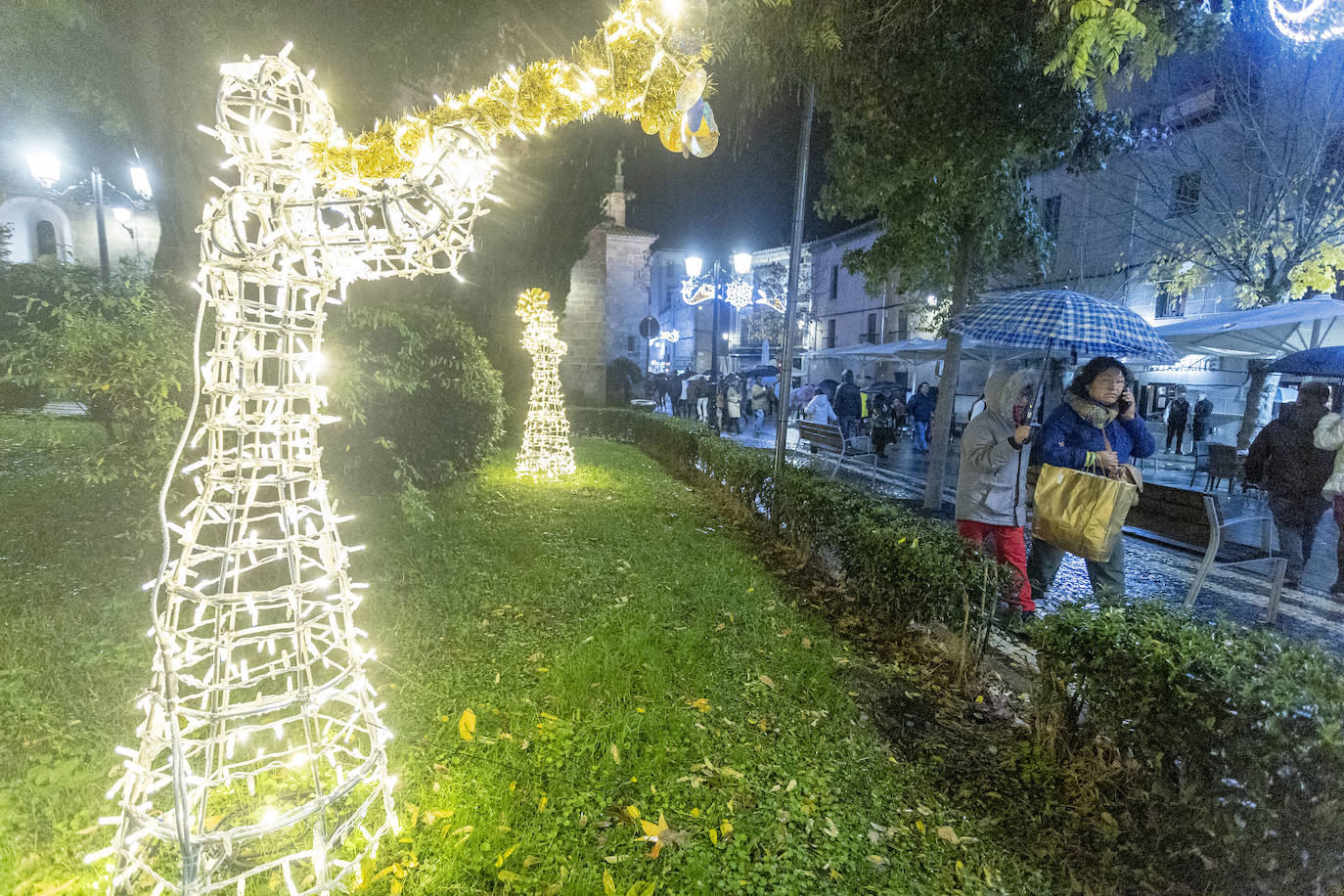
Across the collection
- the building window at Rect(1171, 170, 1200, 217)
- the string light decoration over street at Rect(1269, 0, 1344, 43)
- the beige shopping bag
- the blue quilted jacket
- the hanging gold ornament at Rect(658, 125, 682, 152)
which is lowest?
the beige shopping bag

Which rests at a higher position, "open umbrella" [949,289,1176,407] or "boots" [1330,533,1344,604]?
"open umbrella" [949,289,1176,407]

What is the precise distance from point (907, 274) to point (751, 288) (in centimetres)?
3193

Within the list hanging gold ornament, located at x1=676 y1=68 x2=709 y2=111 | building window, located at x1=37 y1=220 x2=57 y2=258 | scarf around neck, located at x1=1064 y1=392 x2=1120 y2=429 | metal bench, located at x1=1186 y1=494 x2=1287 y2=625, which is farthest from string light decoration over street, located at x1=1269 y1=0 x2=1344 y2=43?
building window, located at x1=37 y1=220 x2=57 y2=258

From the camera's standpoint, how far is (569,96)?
9.84 ft

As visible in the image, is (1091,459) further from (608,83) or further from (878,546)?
(608,83)

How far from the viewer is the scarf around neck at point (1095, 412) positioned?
14.8 feet

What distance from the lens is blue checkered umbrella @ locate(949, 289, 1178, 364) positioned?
17.6 feet

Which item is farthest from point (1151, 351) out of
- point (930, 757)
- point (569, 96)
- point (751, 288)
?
point (751, 288)

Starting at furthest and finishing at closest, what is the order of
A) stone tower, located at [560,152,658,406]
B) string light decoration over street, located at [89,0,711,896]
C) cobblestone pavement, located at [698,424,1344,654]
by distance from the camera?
stone tower, located at [560,152,658,406], cobblestone pavement, located at [698,424,1344,654], string light decoration over street, located at [89,0,711,896]

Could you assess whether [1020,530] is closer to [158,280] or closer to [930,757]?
[930,757]

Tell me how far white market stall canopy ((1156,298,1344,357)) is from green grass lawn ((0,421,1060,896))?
24.5ft

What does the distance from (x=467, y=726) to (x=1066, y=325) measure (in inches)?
223

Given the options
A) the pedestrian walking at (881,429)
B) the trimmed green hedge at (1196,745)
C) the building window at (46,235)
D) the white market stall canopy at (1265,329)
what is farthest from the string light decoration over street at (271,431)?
the building window at (46,235)

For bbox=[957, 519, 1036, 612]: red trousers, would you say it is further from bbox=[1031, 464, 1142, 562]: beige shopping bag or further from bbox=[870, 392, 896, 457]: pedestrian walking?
bbox=[870, 392, 896, 457]: pedestrian walking
